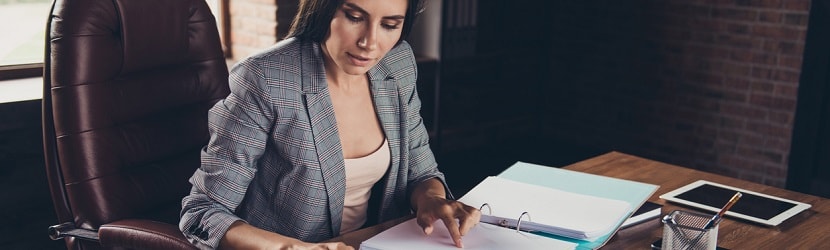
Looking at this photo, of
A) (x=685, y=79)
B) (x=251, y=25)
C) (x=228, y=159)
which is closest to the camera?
(x=228, y=159)

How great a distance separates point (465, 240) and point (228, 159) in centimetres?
43

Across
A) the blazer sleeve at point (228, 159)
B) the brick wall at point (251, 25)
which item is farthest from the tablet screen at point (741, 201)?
the brick wall at point (251, 25)

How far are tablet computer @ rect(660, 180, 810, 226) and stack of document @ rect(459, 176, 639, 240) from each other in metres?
0.25

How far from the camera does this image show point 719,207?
177cm

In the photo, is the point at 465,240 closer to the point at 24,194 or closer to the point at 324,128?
the point at 324,128

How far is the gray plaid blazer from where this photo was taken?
1.50 meters

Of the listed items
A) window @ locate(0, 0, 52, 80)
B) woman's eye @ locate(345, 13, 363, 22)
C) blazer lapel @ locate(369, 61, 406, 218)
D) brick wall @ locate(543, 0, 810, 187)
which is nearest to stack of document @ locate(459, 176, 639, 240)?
blazer lapel @ locate(369, 61, 406, 218)

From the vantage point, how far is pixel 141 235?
1617 millimetres

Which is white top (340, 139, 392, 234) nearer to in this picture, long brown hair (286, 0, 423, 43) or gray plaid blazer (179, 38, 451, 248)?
gray plaid blazer (179, 38, 451, 248)

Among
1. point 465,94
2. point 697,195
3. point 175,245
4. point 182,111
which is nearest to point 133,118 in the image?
point 182,111

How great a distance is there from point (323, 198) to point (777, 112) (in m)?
3.13

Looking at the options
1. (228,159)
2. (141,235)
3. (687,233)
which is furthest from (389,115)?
(687,233)

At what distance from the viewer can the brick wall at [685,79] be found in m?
4.09

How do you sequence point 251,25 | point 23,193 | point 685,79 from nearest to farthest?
point 23,193, point 251,25, point 685,79
